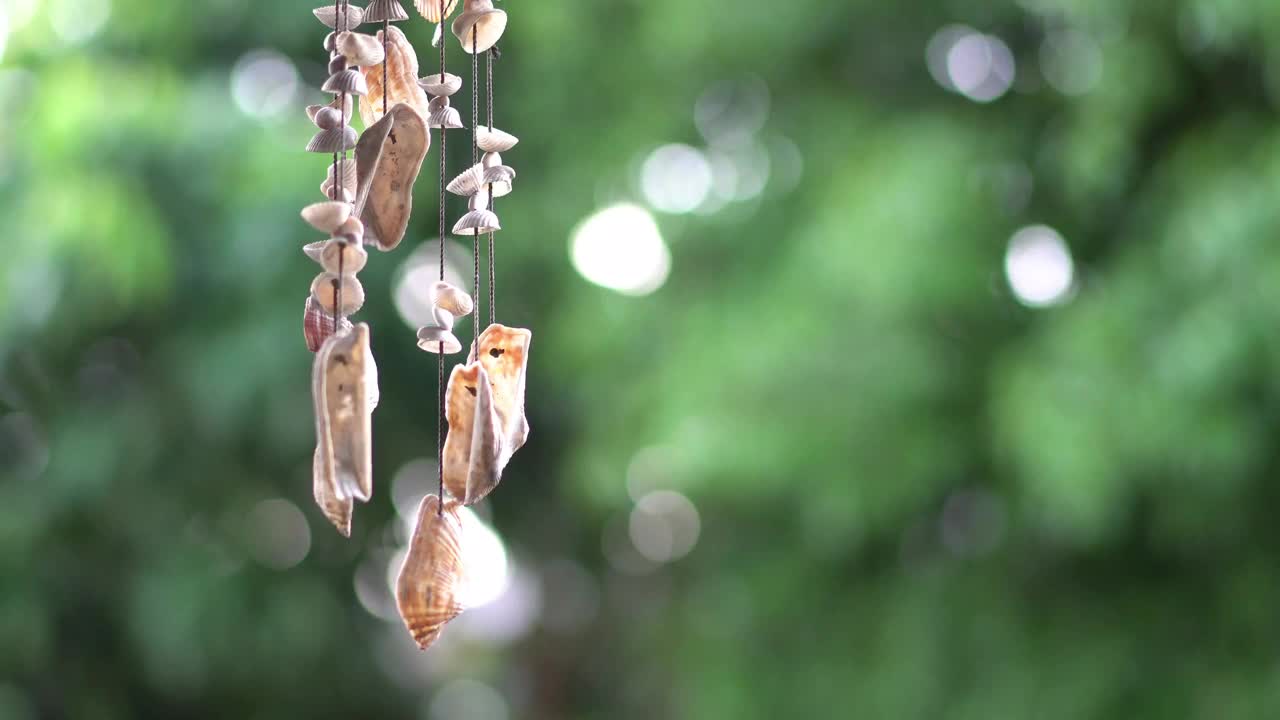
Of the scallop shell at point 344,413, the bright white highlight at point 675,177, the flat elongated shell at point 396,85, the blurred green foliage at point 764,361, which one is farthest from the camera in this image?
the bright white highlight at point 675,177

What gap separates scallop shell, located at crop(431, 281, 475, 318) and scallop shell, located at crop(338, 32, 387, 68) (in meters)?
0.09

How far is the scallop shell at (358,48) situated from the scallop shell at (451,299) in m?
0.09

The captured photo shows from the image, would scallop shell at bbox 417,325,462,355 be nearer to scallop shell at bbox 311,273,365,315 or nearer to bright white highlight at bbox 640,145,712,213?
scallop shell at bbox 311,273,365,315

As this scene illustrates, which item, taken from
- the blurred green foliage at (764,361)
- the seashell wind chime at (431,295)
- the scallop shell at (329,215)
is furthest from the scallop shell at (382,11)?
the blurred green foliage at (764,361)

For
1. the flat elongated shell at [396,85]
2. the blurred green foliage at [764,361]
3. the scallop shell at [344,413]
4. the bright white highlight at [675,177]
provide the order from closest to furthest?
the scallop shell at [344,413] → the flat elongated shell at [396,85] → the blurred green foliage at [764,361] → the bright white highlight at [675,177]

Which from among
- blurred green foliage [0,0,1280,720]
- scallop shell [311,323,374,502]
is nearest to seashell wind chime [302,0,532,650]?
scallop shell [311,323,374,502]

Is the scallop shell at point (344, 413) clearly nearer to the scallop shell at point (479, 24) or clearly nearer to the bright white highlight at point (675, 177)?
the scallop shell at point (479, 24)

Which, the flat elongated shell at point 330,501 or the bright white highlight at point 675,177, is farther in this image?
the bright white highlight at point 675,177

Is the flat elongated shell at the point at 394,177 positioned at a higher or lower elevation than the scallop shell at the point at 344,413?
higher

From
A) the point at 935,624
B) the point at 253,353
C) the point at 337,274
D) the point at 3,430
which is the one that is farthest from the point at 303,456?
the point at 337,274

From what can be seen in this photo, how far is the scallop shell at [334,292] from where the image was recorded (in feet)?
1.70

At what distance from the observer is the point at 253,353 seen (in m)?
3.10

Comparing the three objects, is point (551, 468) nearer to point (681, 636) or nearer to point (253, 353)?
point (681, 636)

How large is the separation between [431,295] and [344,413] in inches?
3.4
